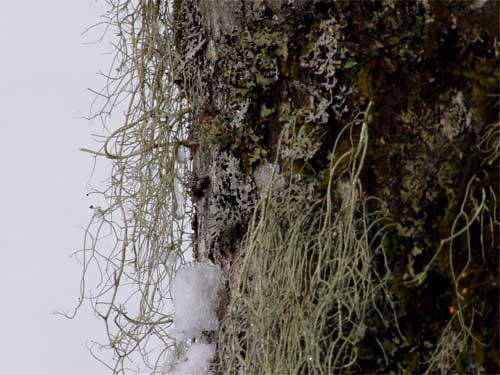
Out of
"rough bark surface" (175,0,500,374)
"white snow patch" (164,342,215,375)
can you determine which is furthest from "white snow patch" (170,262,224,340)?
"rough bark surface" (175,0,500,374)

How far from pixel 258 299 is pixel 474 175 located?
30 cm

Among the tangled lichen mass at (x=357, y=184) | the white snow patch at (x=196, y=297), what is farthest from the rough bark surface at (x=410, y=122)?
the white snow patch at (x=196, y=297)

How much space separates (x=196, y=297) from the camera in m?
1.16

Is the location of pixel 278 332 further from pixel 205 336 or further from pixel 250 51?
pixel 250 51

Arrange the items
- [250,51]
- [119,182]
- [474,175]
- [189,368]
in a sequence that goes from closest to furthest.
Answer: [474,175], [250,51], [189,368], [119,182]

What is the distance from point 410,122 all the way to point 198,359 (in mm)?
467

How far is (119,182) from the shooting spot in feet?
4.28

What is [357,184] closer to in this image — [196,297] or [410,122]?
[410,122]

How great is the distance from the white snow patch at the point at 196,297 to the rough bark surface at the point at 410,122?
207 millimetres

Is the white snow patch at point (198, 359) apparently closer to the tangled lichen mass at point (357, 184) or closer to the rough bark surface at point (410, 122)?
the tangled lichen mass at point (357, 184)

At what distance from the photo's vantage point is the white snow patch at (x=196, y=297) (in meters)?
1.15

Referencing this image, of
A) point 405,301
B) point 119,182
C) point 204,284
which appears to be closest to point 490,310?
point 405,301

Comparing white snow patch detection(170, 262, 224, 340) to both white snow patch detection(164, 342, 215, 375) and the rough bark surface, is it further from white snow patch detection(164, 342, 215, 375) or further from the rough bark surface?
the rough bark surface

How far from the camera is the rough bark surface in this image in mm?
919
